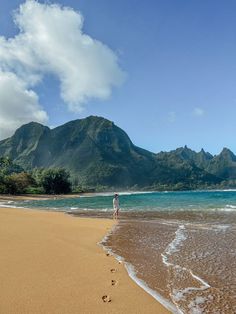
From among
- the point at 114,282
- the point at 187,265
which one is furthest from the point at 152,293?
the point at 187,265

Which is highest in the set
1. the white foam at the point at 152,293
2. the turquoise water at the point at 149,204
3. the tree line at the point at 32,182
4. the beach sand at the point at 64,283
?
the tree line at the point at 32,182

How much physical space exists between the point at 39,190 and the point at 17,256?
113 m

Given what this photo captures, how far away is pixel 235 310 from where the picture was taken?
18.5ft

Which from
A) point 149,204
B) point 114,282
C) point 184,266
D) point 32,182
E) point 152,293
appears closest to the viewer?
point 152,293

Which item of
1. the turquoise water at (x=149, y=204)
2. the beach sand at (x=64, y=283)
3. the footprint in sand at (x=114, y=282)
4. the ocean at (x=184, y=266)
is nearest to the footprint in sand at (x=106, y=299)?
the beach sand at (x=64, y=283)

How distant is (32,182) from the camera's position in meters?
123

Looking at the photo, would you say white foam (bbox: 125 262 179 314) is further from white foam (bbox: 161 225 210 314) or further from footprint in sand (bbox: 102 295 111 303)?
footprint in sand (bbox: 102 295 111 303)

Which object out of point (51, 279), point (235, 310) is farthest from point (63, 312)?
point (235, 310)

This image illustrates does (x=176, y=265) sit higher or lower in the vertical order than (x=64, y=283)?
lower

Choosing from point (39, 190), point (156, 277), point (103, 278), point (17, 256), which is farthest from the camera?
point (39, 190)

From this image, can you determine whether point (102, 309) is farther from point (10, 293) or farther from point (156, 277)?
point (156, 277)

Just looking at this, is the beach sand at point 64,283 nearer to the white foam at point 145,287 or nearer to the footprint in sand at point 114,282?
the footprint in sand at point 114,282

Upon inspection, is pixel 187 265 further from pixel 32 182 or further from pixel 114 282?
pixel 32 182

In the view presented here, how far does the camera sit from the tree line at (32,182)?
100 meters
